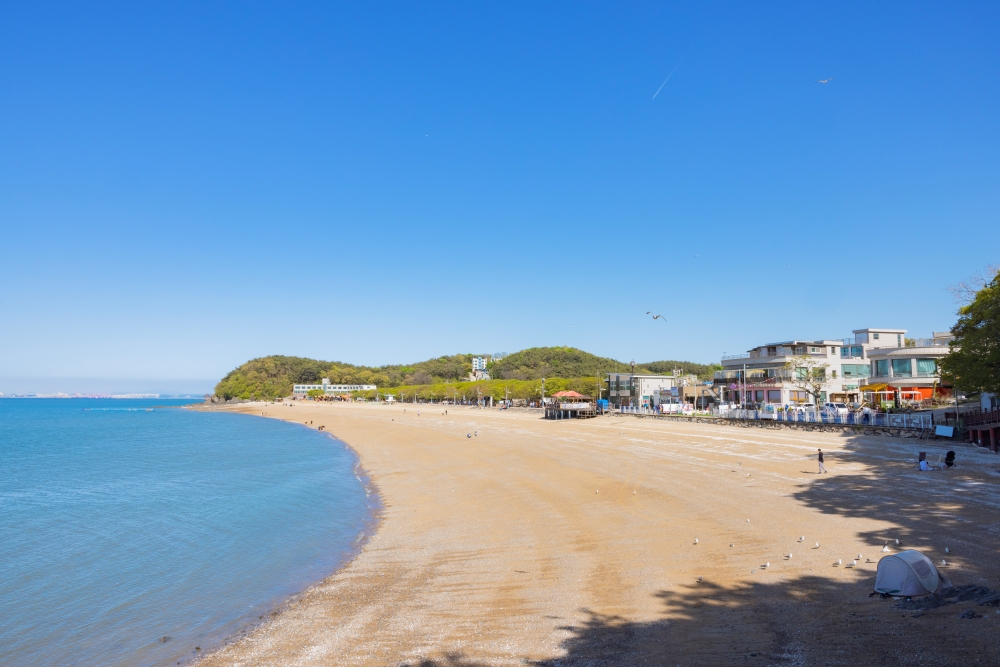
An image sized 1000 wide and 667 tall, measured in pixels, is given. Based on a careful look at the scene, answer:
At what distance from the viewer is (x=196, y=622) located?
12578 mm

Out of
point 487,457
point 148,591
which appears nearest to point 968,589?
point 148,591

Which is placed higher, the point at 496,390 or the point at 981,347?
the point at 981,347

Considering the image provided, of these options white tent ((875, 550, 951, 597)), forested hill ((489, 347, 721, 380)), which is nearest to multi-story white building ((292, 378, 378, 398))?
forested hill ((489, 347, 721, 380))

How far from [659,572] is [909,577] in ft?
15.3

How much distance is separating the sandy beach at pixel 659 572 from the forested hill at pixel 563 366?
383 ft

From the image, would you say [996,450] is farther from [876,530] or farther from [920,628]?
[920,628]

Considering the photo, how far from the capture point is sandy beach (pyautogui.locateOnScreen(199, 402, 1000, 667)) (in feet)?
29.9

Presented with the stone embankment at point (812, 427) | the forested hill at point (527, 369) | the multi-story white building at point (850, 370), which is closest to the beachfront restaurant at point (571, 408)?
the stone embankment at point (812, 427)

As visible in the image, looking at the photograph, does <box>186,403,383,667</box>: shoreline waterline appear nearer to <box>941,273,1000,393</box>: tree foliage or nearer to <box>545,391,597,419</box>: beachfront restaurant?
<box>941,273,1000,393</box>: tree foliage

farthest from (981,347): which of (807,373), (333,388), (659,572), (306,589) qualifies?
(333,388)

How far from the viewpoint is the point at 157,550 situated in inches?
723

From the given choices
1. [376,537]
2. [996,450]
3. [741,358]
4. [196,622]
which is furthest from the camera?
[741,358]

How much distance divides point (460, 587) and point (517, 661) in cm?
408

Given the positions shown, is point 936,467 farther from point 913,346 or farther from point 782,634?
point 913,346
